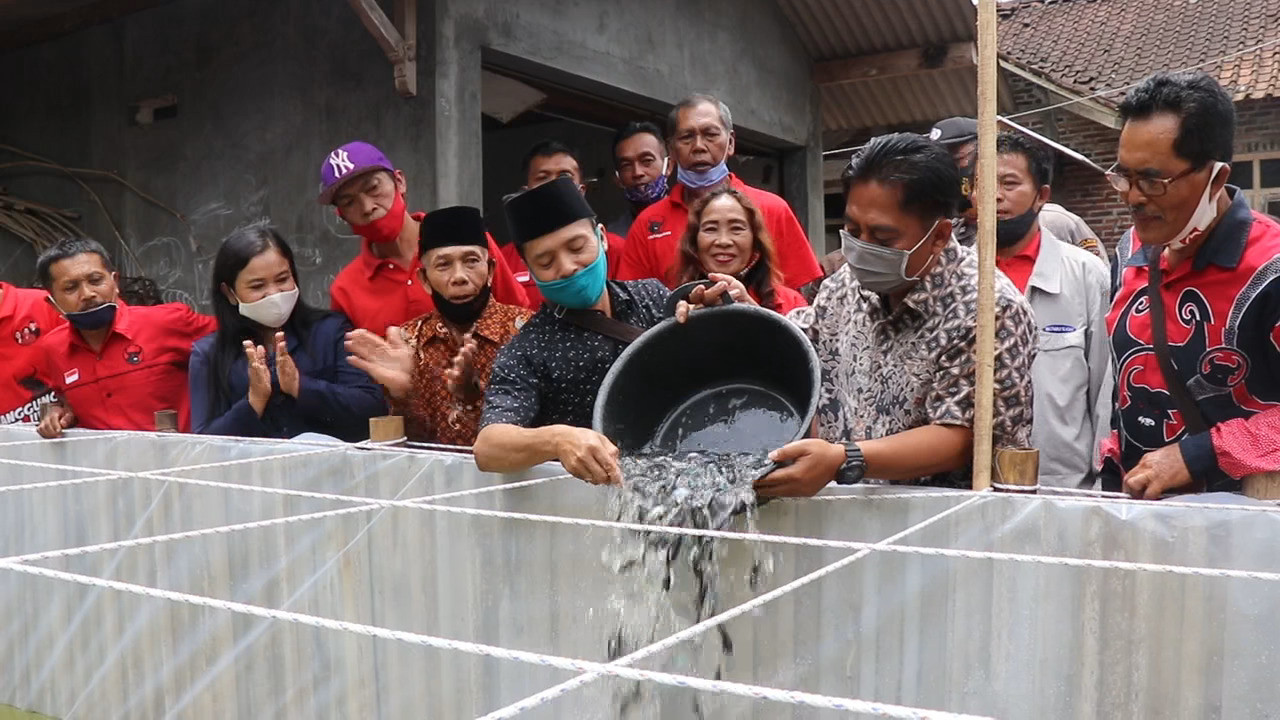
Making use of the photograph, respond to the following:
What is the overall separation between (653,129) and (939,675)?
9.41 feet

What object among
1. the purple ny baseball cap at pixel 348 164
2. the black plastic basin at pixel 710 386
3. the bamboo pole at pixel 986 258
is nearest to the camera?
the bamboo pole at pixel 986 258

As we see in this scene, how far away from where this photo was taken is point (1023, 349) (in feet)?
7.00

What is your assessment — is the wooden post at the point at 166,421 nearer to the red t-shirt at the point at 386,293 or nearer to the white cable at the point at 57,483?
the red t-shirt at the point at 386,293

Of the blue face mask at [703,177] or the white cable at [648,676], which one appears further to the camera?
the blue face mask at [703,177]

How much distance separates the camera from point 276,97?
565 cm

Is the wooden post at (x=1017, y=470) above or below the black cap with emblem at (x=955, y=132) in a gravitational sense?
below

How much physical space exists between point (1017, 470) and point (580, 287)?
1.08m

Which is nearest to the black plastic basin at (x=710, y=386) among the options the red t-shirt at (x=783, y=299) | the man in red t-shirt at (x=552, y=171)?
the red t-shirt at (x=783, y=299)

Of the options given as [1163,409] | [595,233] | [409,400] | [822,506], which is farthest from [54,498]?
[1163,409]

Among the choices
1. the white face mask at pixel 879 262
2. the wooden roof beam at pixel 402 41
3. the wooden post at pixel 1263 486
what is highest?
the wooden roof beam at pixel 402 41

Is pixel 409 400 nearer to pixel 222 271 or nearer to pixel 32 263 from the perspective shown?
pixel 222 271

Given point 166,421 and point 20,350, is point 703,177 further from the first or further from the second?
point 20,350

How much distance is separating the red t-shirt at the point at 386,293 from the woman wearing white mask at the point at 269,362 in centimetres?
18

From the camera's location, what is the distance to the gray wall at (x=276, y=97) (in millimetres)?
5230
